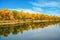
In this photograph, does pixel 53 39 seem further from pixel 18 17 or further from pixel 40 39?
pixel 18 17

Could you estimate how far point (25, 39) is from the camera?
1077 centimetres

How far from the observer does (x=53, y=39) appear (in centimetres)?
1098

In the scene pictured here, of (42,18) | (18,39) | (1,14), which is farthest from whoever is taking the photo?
(42,18)

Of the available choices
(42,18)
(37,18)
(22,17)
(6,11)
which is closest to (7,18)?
(6,11)

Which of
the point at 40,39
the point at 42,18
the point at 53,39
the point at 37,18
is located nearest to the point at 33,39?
the point at 40,39

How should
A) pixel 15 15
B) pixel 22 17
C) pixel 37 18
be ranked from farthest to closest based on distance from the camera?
pixel 37 18, pixel 22 17, pixel 15 15

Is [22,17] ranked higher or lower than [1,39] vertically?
higher

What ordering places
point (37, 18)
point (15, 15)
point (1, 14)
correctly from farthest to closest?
1. point (37, 18)
2. point (15, 15)
3. point (1, 14)

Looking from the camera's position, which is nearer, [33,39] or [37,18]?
[33,39]

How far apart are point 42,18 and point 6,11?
26435 mm

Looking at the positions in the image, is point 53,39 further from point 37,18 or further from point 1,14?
point 37,18

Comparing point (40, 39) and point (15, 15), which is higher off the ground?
point (15, 15)

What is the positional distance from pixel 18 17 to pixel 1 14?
6554 millimetres

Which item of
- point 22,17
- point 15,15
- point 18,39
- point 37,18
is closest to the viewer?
point 18,39
